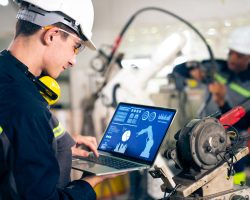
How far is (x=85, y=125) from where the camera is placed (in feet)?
11.7

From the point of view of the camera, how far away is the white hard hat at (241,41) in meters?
3.06

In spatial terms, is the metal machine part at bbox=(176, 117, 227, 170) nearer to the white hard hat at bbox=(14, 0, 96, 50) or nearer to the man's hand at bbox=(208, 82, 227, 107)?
the white hard hat at bbox=(14, 0, 96, 50)

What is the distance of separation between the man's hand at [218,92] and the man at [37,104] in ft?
5.91

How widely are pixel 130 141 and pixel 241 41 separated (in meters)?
1.87

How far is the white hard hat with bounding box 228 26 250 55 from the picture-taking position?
10.1 ft

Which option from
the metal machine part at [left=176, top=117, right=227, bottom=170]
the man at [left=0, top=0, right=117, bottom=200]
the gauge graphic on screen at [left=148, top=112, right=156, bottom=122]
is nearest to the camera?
the man at [left=0, top=0, right=117, bottom=200]

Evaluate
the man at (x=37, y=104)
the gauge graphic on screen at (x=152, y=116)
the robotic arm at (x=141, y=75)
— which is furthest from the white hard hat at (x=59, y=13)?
the robotic arm at (x=141, y=75)

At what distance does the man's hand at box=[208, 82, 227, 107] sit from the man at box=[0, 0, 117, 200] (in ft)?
5.91

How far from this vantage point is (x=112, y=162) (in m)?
1.50

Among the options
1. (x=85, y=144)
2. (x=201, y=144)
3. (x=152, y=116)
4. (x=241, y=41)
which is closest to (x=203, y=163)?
(x=201, y=144)

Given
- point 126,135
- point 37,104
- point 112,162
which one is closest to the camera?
point 37,104

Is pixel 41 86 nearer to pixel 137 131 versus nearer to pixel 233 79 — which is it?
pixel 137 131

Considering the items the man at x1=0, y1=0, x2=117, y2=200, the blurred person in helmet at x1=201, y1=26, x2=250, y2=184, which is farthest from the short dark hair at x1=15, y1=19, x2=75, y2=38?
the blurred person in helmet at x1=201, y1=26, x2=250, y2=184

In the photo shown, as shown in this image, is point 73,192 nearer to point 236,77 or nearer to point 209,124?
point 209,124
